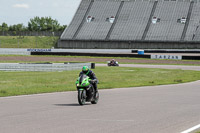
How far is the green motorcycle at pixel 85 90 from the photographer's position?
45.2 feet

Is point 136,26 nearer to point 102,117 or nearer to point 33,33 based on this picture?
point 33,33

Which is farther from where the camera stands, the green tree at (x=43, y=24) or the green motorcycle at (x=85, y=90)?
the green tree at (x=43, y=24)

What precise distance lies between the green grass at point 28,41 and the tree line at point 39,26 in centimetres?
4835

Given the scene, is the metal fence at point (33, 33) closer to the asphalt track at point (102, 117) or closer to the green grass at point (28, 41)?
the green grass at point (28, 41)

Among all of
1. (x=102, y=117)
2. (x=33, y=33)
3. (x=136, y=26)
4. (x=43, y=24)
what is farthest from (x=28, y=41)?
(x=102, y=117)

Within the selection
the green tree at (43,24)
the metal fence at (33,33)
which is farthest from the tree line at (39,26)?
the metal fence at (33,33)

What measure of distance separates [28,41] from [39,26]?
64.6m

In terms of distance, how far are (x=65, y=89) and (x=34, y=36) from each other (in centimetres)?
7687

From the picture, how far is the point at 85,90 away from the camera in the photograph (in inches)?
553

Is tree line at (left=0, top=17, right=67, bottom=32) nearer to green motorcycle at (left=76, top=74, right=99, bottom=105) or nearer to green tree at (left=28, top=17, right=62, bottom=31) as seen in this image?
green tree at (left=28, top=17, right=62, bottom=31)

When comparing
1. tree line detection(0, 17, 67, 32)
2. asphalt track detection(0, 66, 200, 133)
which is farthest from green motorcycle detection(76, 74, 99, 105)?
tree line detection(0, 17, 67, 32)

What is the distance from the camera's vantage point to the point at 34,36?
96.1 meters

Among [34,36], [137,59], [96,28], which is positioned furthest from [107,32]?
[137,59]

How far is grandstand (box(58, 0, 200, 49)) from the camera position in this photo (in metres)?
82.2
